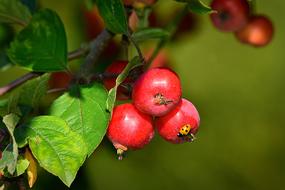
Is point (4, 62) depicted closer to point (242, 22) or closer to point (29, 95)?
point (29, 95)

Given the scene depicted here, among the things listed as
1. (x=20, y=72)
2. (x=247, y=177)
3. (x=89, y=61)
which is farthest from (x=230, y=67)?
(x=89, y=61)

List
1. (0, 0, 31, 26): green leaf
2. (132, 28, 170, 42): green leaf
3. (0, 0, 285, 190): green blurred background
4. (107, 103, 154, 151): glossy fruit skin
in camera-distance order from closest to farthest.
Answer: (107, 103, 154, 151): glossy fruit skin
(132, 28, 170, 42): green leaf
(0, 0, 31, 26): green leaf
(0, 0, 285, 190): green blurred background

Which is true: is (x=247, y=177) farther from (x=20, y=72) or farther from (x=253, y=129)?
(x=20, y=72)

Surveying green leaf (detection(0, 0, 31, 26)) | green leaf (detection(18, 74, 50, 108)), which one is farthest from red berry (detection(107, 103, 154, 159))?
green leaf (detection(0, 0, 31, 26))

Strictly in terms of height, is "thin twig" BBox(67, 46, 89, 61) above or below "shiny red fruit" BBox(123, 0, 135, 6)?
below

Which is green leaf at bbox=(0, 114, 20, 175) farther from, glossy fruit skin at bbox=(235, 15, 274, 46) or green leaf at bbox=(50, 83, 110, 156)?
glossy fruit skin at bbox=(235, 15, 274, 46)
